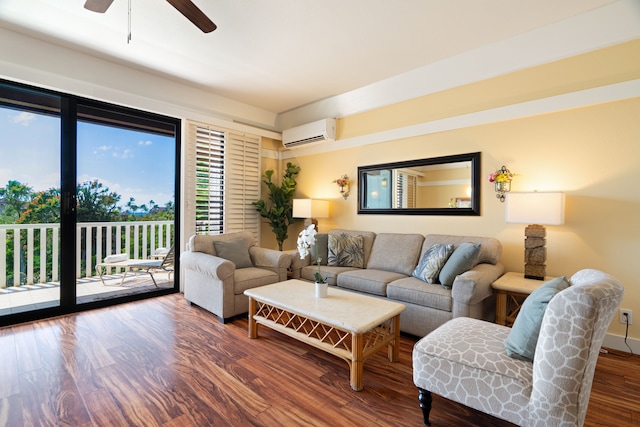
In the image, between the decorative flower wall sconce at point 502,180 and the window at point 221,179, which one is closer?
the decorative flower wall sconce at point 502,180

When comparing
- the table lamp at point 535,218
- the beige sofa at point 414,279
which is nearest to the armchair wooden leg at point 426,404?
the beige sofa at point 414,279

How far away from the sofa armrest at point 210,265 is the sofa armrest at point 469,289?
2.14 m

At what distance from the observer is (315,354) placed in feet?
7.88

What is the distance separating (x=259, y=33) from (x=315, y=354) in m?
2.96

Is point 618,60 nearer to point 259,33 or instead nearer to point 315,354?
point 259,33

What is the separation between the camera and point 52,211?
3.27 m

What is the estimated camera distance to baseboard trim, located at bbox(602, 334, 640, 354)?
2.42 m

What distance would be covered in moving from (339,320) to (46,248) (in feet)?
12.7

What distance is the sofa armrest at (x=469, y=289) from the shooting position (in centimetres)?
239

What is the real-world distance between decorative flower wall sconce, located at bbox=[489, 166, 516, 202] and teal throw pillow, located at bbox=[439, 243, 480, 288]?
2.53ft

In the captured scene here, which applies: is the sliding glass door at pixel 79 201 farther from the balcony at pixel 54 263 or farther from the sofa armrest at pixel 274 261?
the sofa armrest at pixel 274 261

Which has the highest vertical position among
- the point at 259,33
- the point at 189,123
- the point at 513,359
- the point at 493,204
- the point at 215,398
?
the point at 259,33

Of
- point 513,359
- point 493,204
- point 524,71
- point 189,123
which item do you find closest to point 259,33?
point 189,123

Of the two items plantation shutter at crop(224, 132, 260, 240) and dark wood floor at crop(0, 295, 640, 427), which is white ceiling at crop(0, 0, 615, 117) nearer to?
plantation shutter at crop(224, 132, 260, 240)
